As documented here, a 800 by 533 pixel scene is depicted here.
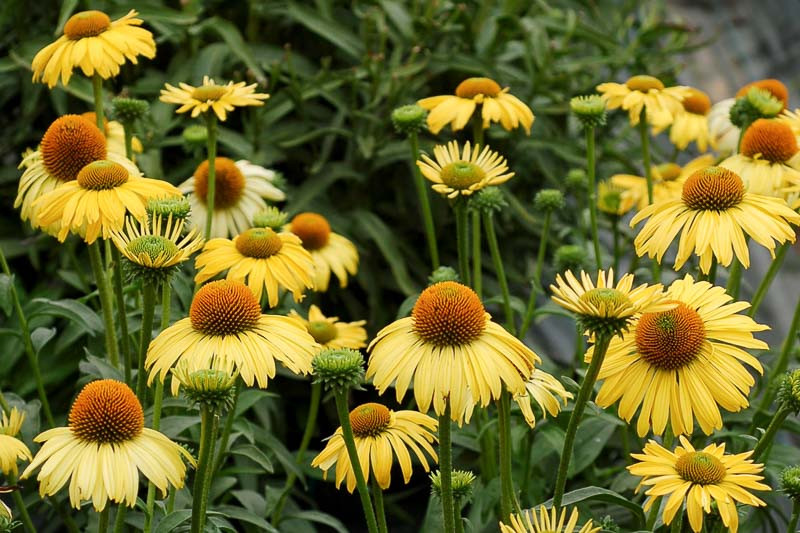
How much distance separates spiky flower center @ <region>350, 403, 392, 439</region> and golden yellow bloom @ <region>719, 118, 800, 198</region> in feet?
2.47

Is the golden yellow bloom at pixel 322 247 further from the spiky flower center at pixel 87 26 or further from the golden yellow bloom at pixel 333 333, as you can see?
the spiky flower center at pixel 87 26

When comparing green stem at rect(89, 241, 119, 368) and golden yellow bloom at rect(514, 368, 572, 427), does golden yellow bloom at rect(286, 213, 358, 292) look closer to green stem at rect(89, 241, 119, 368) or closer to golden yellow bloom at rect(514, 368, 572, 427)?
green stem at rect(89, 241, 119, 368)

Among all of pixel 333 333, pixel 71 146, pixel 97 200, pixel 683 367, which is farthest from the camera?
pixel 333 333

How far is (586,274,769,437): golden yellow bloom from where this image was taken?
113 cm

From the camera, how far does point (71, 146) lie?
4.63 feet

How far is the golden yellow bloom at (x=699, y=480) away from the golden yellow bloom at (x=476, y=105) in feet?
2.30

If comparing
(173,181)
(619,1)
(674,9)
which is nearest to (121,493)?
(173,181)

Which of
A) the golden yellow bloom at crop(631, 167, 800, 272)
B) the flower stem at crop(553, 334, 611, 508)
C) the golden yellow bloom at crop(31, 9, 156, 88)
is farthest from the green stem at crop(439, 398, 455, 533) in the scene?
the golden yellow bloom at crop(31, 9, 156, 88)

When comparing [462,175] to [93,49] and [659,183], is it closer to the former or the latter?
[93,49]

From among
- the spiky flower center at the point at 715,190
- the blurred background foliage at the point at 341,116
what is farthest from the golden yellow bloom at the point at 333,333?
the spiky flower center at the point at 715,190

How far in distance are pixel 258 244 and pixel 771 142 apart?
838mm

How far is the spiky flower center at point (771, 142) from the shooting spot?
5.34 ft

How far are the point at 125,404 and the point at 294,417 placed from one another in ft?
4.36

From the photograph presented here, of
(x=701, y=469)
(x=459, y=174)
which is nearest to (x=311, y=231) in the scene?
(x=459, y=174)
